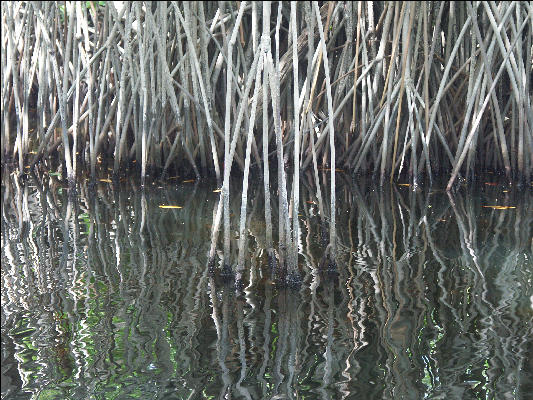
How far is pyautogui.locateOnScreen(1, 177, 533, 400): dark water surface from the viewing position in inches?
106

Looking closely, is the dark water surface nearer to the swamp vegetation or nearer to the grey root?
the swamp vegetation

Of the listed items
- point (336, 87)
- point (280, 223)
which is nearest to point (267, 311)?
point (280, 223)

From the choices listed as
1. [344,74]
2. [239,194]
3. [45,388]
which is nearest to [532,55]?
[344,74]

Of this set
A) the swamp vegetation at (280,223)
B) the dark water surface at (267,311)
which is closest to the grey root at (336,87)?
the swamp vegetation at (280,223)

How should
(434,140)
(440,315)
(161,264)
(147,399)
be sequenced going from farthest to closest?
(434,140)
(161,264)
(440,315)
(147,399)

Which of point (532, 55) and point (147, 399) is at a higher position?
point (532, 55)

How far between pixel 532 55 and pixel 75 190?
3478mm

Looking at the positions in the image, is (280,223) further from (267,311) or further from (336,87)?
(336,87)

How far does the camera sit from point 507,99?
6516 millimetres

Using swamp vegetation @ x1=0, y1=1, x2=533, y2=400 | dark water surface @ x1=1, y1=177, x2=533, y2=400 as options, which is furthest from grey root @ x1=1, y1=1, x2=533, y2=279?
dark water surface @ x1=1, y1=177, x2=533, y2=400

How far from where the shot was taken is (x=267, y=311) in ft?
11.0

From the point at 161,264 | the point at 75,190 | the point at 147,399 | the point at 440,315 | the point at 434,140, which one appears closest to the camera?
the point at 147,399

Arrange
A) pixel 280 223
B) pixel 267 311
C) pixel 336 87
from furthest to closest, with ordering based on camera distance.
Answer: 1. pixel 336 87
2. pixel 280 223
3. pixel 267 311

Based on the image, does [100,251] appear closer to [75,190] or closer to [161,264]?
[161,264]
